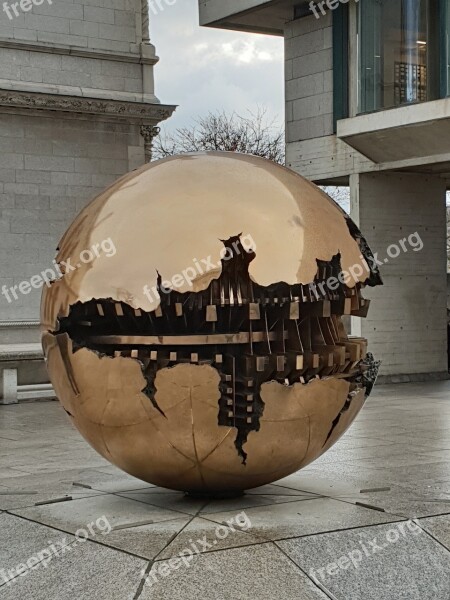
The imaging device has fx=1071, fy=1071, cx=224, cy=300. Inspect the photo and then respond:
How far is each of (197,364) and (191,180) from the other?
1.13m

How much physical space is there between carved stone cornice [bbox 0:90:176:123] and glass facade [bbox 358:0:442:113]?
618 centimetres

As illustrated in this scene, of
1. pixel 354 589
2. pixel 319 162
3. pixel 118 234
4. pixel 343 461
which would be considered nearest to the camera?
pixel 354 589

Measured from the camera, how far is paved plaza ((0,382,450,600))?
5.40 m

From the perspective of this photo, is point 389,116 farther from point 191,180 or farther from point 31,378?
point 191,180

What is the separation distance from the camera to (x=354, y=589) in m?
5.44

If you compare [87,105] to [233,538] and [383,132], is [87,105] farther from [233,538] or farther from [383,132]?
[233,538]

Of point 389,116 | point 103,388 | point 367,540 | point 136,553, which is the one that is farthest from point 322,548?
point 389,116

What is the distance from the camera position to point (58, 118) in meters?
23.2

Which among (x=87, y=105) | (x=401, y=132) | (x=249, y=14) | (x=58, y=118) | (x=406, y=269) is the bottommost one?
(x=406, y=269)

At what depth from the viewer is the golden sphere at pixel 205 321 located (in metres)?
6.21

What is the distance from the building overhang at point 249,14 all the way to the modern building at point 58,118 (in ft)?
8.56

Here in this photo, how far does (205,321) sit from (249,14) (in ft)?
53.5

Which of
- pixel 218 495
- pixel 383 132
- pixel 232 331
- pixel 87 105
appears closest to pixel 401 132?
pixel 383 132

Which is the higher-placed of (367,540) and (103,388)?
(103,388)
